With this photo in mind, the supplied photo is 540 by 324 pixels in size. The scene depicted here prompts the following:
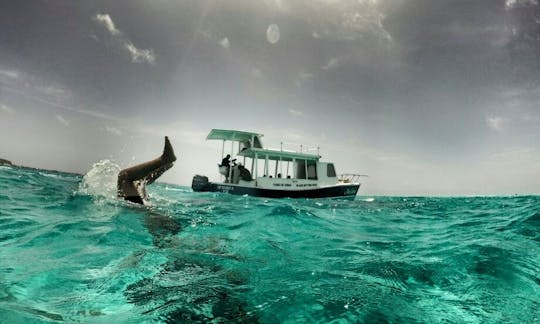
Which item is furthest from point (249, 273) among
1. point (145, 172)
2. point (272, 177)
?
point (272, 177)

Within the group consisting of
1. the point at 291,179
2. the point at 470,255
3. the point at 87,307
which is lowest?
the point at 87,307

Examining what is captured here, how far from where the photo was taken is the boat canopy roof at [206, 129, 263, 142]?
91.5 feet

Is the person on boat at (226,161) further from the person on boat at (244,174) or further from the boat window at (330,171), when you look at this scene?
the boat window at (330,171)

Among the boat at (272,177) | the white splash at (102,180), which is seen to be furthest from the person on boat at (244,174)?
the white splash at (102,180)

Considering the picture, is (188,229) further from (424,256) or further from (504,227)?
(504,227)

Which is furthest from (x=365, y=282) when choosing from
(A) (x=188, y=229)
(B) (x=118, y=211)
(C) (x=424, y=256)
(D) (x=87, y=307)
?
(B) (x=118, y=211)

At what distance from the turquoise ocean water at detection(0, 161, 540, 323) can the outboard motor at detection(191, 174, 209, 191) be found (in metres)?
20.6

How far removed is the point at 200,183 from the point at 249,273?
2528 cm

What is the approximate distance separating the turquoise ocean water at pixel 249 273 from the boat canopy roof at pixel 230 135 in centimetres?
2035

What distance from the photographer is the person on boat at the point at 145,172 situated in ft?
27.1

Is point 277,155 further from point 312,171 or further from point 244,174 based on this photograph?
point 312,171

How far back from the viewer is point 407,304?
10.9 feet

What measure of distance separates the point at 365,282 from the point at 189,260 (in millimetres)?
2511

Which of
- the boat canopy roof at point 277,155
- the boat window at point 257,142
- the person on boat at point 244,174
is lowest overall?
the person on boat at point 244,174
